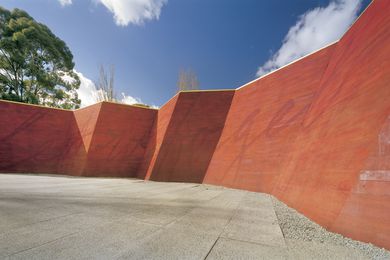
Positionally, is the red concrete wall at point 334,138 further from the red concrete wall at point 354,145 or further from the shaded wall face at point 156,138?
the shaded wall face at point 156,138

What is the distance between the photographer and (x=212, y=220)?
4.25 metres

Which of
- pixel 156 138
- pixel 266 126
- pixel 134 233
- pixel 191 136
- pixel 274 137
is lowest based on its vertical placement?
pixel 134 233

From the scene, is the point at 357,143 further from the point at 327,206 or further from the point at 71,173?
the point at 71,173

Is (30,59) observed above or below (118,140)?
above

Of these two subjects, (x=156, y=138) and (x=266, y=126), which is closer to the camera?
(x=266, y=126)

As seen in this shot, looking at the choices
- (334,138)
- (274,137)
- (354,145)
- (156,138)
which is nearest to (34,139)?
(156,138)

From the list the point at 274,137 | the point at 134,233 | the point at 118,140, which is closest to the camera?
the point at 134,233

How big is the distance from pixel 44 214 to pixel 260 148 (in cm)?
868

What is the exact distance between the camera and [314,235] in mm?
3357

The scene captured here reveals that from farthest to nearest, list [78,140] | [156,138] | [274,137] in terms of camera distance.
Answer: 1. [78,140]
2. [156,138]
3. [274,137]

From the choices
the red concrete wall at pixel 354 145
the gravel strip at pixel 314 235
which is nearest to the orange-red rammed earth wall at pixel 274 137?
the red concrete wall at pixel 354 145

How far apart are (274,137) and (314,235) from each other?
622cm

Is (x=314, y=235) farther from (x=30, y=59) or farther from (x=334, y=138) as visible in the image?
(x=30, y=59)

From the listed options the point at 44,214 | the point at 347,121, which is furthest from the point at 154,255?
the point at 347,121
